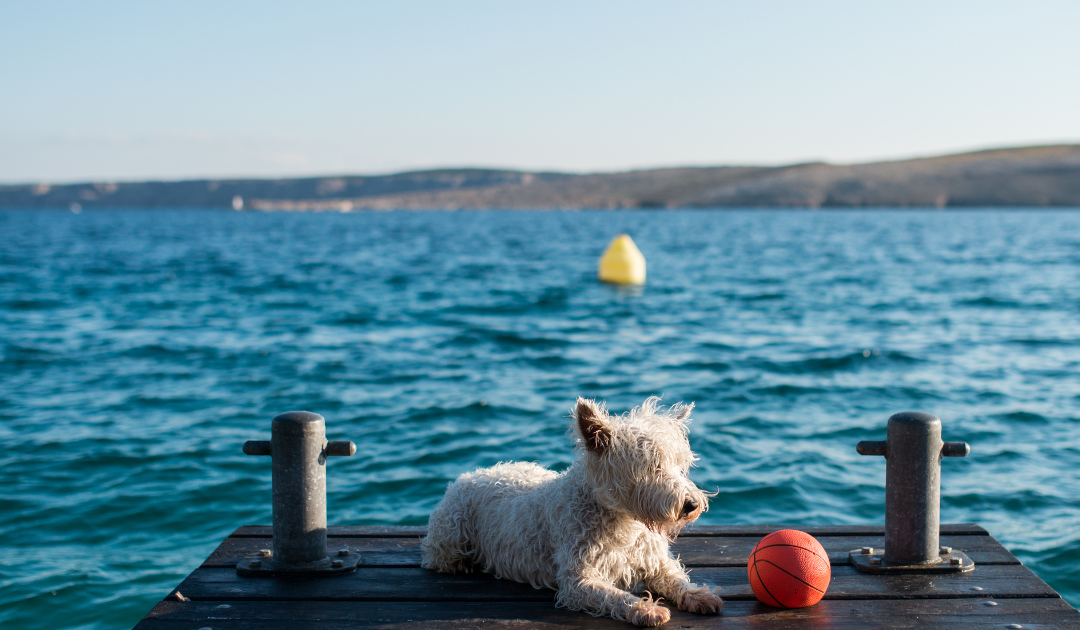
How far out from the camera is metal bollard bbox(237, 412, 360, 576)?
18.3 feet

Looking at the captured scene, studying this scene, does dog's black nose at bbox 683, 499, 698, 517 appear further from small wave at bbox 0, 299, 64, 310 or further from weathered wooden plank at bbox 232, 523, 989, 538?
small wave at bbox 0, 299, 64, 310

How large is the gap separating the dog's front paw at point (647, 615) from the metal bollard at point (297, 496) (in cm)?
203

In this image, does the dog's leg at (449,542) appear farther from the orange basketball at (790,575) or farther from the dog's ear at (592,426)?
the orange basketball at (790,575)

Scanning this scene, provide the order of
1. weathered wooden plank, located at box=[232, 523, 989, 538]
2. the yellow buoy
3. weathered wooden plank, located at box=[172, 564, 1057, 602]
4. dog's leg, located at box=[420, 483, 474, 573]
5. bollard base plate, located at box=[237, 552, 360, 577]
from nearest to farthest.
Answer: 1. weathered wooden plank, located at box=[172, 564, 1057, 602]
2. dog's leg, located at box=[420, 483, 474, 573]
3. bollard base plate, located at box=[237, 552, 360, 577]
4. weathered wooden plank, located at box=[232, 523, 989, 538]
5. the yellow buoy

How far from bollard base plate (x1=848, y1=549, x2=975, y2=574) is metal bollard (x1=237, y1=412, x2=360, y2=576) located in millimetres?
3411

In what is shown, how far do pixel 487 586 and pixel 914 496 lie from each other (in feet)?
9.43

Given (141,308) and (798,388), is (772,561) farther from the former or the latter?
(141,308)

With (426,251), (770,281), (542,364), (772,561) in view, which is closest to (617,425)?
(772,561)

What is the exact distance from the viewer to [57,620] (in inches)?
302

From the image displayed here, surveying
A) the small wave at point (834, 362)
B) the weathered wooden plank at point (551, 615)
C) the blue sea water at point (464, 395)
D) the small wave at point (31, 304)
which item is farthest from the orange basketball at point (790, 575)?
the small wave at point (31, 304)

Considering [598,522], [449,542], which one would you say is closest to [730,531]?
[598,522]

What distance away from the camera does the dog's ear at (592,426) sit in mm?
4594

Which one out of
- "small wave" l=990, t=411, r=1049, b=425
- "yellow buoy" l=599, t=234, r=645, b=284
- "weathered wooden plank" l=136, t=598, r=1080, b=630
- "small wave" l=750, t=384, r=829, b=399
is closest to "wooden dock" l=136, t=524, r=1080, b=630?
"weathered wooden plank" l=136, t=598, r=1080, b=630

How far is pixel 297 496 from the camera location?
5.59m
